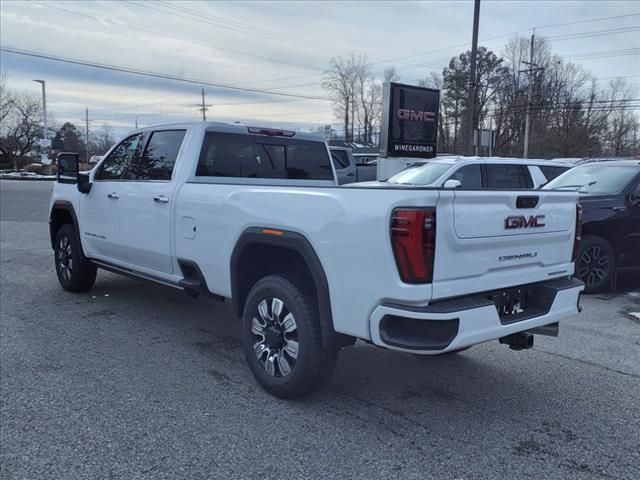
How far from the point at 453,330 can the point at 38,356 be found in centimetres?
358

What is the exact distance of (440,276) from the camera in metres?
3.18

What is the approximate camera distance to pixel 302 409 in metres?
3.85

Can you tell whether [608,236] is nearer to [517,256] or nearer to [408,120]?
[517,256]

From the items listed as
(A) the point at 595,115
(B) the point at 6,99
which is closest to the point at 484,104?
(A) the point at 595,115

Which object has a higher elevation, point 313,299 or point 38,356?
point 313,299

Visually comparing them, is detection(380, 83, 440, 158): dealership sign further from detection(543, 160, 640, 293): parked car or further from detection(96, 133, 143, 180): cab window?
detection(96, 133, 143, 180): cab window

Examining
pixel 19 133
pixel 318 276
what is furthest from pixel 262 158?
pixel 19 133

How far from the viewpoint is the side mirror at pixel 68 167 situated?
21.3ft

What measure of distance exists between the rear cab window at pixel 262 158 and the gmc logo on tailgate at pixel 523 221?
2786mm

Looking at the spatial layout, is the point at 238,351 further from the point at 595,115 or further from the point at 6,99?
the point at 6,99

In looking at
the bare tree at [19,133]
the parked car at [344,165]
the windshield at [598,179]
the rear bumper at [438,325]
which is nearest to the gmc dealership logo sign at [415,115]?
the parked car at [344,165]

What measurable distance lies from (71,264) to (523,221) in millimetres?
5516

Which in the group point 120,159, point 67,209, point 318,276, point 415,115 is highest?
point 415,115

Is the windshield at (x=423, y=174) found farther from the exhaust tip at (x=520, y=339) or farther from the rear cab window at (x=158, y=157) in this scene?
the exhaust tip at (x=520, y=339)
